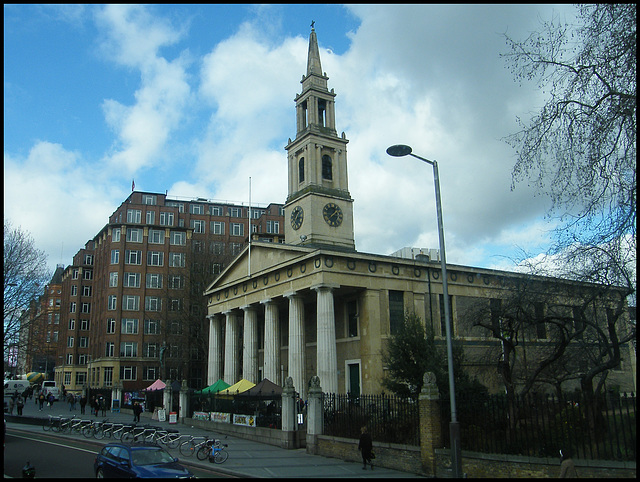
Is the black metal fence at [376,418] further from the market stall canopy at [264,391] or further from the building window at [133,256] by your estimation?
the building window at [133,256]

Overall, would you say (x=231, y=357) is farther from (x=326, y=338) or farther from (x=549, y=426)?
(x=549, y=426)

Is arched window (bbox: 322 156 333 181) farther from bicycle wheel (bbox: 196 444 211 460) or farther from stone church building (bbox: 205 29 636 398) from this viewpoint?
bicycle wheel (bbox: 196 444 211 460)

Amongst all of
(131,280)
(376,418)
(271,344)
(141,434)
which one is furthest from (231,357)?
(131,280)

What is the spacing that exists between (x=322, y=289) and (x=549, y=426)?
21.5 m

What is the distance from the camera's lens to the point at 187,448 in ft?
85.0

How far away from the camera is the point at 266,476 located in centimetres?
1853

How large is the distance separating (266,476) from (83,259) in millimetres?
86606

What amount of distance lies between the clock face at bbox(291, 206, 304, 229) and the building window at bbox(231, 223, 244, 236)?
1517 inches

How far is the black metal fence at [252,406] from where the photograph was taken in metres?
30.1

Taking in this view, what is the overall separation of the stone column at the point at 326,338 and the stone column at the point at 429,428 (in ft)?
54.8

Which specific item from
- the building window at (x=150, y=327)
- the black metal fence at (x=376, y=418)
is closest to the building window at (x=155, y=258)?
the building window at (x=150, y=327)

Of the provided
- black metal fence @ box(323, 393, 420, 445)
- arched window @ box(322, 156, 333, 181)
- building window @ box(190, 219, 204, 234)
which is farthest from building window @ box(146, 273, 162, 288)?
black metal fence @ box(323, 393, 420, 445)

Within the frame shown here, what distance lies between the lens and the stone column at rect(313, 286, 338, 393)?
35.9 metres

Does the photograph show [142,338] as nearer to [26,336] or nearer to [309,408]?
[26,336]
